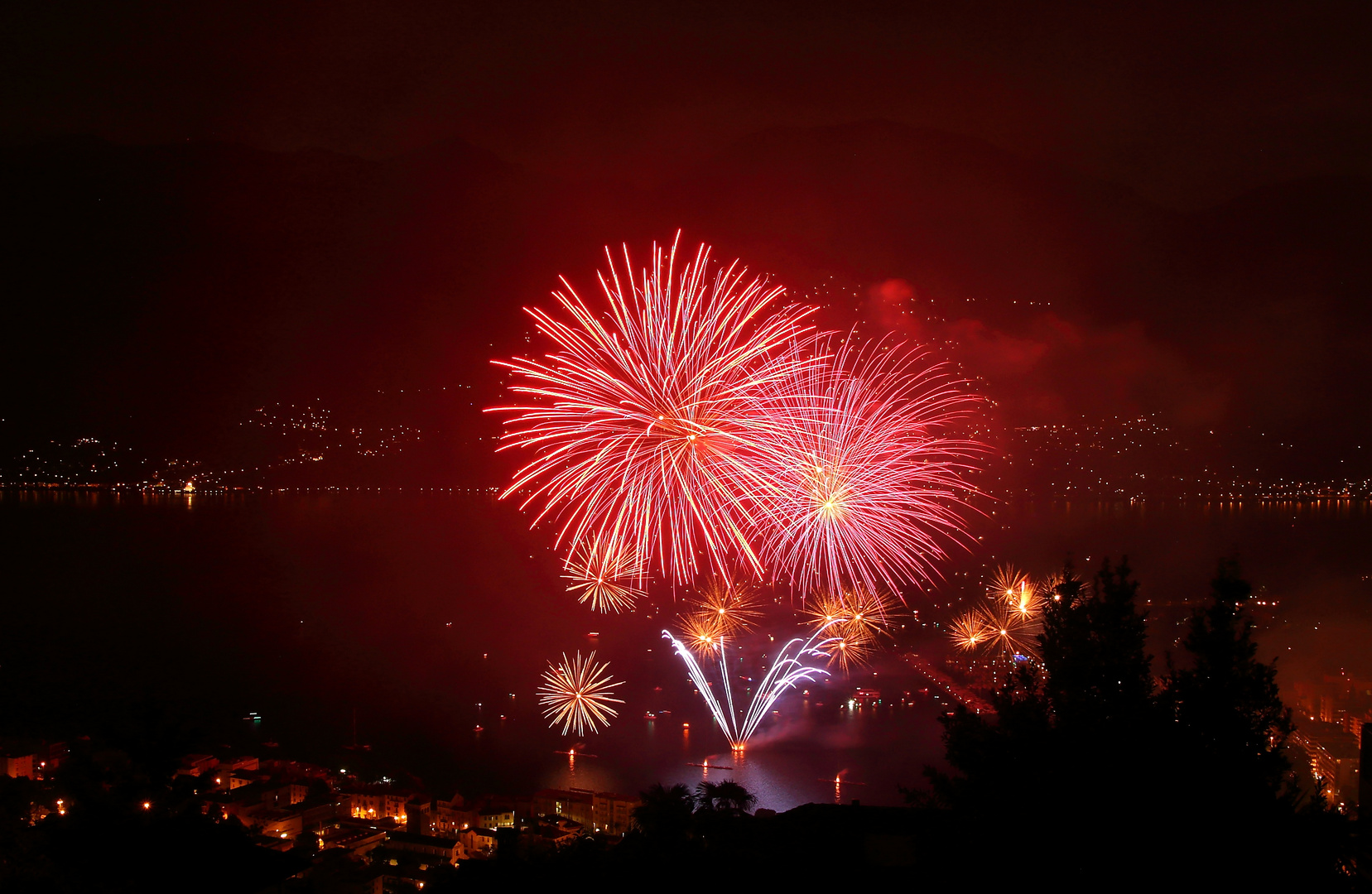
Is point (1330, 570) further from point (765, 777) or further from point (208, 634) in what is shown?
point (208, 634)

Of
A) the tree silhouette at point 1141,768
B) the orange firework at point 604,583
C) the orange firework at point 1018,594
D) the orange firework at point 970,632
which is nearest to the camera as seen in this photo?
the tree silhouette at point 1141,768

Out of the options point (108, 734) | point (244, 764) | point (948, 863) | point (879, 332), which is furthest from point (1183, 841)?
point (879, 332)

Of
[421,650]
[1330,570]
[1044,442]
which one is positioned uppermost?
[1044,442]

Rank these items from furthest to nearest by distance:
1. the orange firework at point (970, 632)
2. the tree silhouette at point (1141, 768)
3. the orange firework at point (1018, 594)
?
the orange firework at point (970, 632) → the orange firework at point (1018, 594) → the tree silhouette at point (1141, 768)

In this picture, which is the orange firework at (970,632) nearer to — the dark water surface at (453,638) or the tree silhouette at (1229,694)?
the dark water surface at (453,638)

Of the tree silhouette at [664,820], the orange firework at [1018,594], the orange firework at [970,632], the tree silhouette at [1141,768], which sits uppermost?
the orange firework at [1018,594]

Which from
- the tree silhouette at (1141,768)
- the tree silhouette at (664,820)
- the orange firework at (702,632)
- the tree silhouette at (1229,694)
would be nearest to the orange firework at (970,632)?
the orange firework at (702,632)

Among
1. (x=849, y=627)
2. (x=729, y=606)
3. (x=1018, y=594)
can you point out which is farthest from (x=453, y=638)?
(x=1018, y=594)
